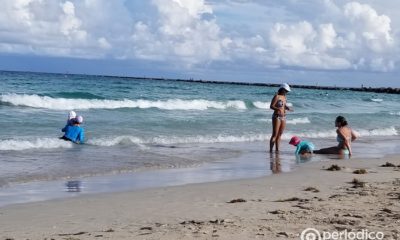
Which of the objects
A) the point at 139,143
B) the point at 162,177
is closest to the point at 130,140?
the point at 139,143

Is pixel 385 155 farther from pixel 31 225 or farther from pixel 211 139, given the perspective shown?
pixel 31 225

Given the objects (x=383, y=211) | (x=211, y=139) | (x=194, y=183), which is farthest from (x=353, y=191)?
(x=211, y=139)

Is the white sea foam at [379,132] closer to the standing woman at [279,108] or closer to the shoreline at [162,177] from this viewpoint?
the shoreline at [162,177]

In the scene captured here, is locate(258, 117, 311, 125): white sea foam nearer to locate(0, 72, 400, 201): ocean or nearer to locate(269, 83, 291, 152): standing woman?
locate(0, 72, 400, 201): ocean

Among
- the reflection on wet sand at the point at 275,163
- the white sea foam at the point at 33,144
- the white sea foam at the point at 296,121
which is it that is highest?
the white sea foam at the point at 296,121

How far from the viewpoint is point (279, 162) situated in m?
11.5

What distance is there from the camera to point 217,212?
6.02m

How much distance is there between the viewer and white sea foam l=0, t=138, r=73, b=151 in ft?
40.2

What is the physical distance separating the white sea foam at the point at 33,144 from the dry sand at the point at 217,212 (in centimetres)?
562

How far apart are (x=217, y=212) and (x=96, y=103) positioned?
80.4 feet

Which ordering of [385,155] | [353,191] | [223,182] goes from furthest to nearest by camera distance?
[385,155]
[223,182]
[353,191]

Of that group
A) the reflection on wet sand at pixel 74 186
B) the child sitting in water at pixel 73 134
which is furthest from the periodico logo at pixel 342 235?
the child sitting in water at pixel 73 134

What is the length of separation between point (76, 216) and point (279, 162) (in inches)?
250

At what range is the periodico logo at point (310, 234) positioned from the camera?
470 cm
